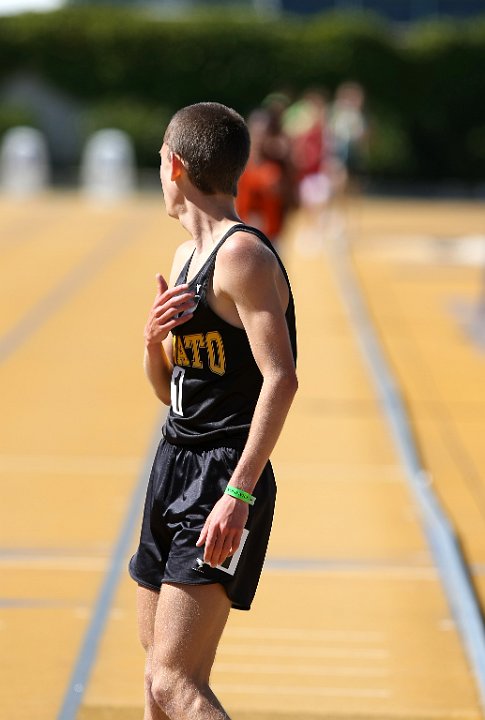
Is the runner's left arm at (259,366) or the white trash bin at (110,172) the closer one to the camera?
the runner's left arm at (259,366)

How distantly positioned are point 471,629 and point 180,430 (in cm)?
206

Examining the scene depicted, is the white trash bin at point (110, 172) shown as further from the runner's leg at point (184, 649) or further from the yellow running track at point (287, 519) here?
the runner's leg at point (184, 649)

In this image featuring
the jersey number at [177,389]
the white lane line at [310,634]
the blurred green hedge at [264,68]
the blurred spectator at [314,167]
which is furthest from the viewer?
the blurred green hedge at [264,68]

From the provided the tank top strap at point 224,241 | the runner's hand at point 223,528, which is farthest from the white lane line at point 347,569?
the tank top strap at point 224,241

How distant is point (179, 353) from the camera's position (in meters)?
3.35

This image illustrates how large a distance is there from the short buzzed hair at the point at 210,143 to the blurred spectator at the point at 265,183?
8431 millimetres

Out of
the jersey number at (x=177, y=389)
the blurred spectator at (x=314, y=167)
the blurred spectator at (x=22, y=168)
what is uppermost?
the jersey number at (x=177, y=389)

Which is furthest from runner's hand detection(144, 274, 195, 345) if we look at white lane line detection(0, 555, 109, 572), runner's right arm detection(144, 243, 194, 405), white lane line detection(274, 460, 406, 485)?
white lane line detection(274, 460, 406, 485)

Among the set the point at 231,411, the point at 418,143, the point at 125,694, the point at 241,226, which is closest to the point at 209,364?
the point at 231,411

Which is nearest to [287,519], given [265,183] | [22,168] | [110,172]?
[265,183]

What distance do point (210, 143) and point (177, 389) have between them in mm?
612

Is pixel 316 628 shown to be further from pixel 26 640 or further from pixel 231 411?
pixel 231 411

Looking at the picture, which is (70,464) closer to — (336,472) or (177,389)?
(336,472)

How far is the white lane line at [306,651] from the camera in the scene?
489 centimetres
